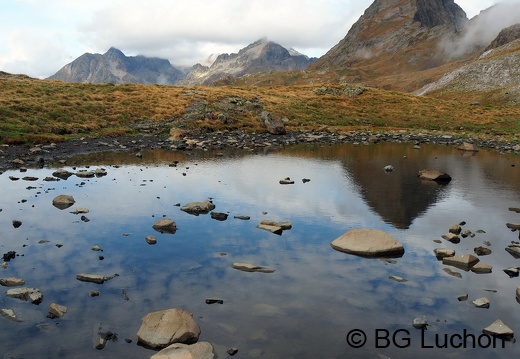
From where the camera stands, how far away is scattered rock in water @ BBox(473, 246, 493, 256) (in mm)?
17434

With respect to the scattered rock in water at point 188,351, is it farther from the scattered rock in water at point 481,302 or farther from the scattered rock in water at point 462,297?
the scattered rock in water at point 481,302

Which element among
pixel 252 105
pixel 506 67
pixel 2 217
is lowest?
pixel 2 217

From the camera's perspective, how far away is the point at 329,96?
10525 centimetres

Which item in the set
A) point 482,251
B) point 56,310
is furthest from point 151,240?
point 482,251

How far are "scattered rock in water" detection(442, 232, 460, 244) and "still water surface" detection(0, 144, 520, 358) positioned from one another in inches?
16.6

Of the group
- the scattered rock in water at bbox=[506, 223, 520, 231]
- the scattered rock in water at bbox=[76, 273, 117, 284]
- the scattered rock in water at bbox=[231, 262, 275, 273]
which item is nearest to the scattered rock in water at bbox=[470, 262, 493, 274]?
the scattered rock in water at bbox=[506, 223, 520, 231]

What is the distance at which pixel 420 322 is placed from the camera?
39.6 ft

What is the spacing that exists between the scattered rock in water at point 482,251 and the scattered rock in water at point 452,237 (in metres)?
1.15

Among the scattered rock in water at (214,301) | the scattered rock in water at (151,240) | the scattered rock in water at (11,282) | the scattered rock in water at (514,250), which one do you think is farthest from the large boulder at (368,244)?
the scattered rock in water at (11,282)

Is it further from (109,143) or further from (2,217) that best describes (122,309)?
(109,143)

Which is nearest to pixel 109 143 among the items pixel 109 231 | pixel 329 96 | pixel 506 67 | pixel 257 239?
pixel 109 231

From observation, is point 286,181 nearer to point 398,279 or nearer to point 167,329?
point 398,279

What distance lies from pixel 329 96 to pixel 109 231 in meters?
92.1

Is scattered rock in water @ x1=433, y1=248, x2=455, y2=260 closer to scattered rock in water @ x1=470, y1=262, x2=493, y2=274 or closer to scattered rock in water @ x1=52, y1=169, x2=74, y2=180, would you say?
scattered rock in water @ x1=470, y1=262, x2=493, y2=274
